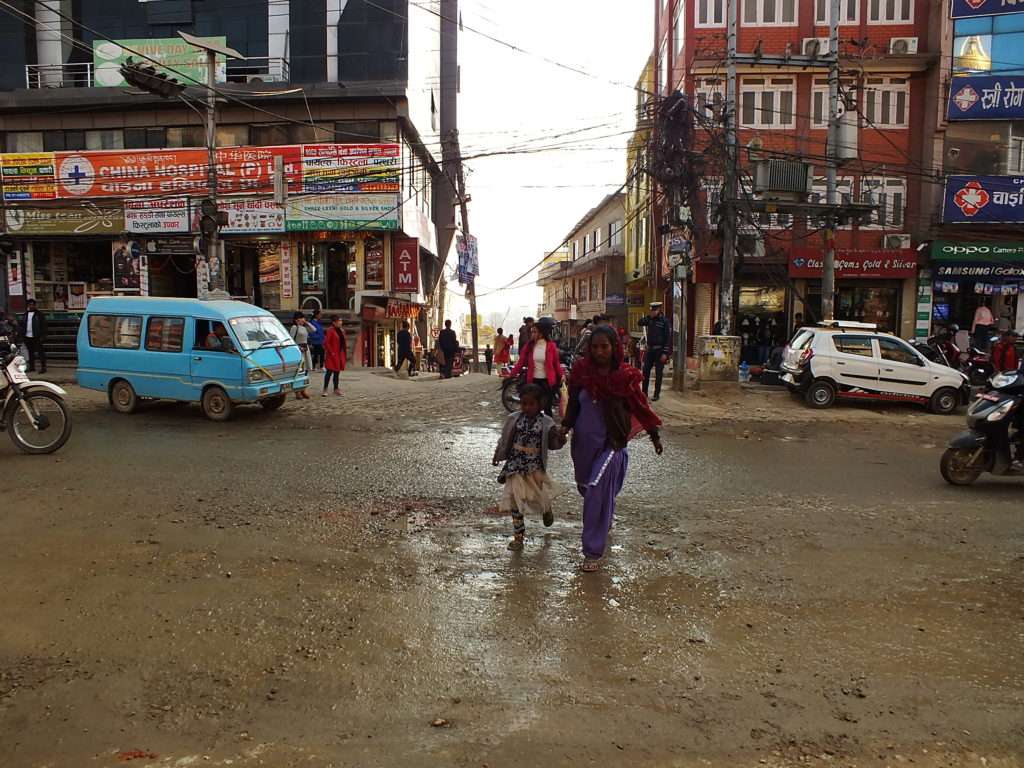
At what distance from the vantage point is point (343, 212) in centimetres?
2381

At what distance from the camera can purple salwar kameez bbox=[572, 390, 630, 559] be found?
16.3ft

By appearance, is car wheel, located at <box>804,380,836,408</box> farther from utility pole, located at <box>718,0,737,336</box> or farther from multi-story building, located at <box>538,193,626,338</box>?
multi-story building, located at <box>538,193,626,338</box>

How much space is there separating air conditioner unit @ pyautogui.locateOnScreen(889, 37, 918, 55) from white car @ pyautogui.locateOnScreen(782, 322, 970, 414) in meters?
16.2

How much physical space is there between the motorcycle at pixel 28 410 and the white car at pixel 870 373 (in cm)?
1221

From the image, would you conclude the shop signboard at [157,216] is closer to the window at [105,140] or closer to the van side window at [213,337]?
the window at [105,140]

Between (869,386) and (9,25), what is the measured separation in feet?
100

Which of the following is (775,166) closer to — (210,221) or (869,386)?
(869,386)

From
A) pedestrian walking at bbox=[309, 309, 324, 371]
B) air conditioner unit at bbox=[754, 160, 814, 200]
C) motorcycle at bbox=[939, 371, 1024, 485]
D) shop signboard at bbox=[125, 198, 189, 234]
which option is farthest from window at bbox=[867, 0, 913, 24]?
shop signboard at bbox=[125, 198, 189, 234]

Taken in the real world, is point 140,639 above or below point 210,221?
below

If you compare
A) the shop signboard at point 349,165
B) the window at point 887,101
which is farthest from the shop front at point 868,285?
→ the shop signboard at point 349,165

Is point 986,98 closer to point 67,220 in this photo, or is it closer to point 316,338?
point 316,338

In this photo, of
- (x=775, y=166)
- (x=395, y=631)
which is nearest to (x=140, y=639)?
(x=395, y=631)

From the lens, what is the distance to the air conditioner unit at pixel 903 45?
24.8 meters

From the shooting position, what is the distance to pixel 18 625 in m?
3.94
